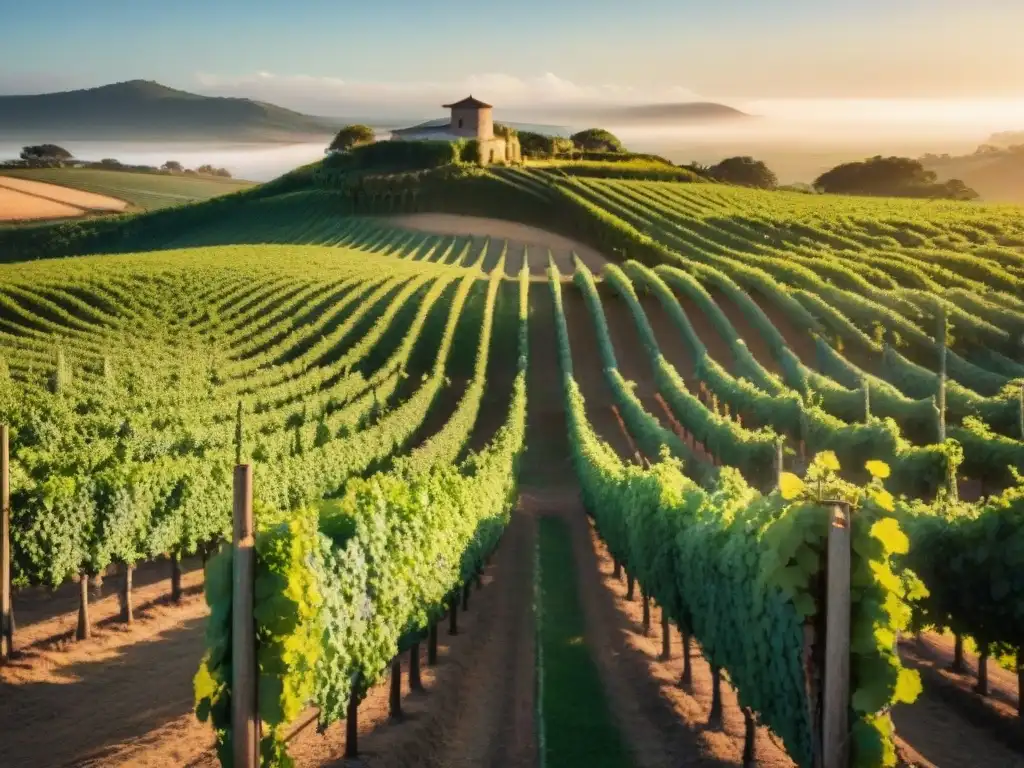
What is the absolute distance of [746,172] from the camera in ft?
394

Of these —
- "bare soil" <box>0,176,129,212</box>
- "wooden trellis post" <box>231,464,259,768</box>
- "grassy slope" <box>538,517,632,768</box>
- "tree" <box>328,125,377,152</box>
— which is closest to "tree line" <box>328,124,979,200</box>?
"tree" <box>328,125,377,152</box>

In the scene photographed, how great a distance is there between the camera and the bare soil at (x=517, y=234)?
7531 centimetres

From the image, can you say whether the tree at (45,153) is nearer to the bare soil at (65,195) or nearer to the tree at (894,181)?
the bare soil at (65,195)

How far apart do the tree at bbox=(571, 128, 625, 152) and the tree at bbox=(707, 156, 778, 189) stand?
63.5ft

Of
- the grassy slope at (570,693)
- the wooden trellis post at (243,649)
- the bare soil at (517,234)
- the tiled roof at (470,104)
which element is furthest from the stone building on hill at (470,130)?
the wooden trellis post at (243,649)

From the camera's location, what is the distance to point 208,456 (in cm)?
2511

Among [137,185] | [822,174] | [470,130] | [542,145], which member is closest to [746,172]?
[822,174]

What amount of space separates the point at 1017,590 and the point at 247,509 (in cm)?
903

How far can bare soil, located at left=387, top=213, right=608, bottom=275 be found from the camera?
75312 millimetres

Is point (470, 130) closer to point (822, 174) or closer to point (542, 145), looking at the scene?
point (542, 145)

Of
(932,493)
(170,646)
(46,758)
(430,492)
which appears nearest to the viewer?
(46,758)

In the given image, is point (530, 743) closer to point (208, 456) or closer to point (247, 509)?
point (247, 509)

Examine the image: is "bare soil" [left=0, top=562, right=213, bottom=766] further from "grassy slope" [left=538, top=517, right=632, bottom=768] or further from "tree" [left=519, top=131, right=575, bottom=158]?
"tree" [left=519, top=131, right=575, bottom=158]

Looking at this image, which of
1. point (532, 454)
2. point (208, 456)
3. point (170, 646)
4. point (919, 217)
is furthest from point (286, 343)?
point (919, 217)
